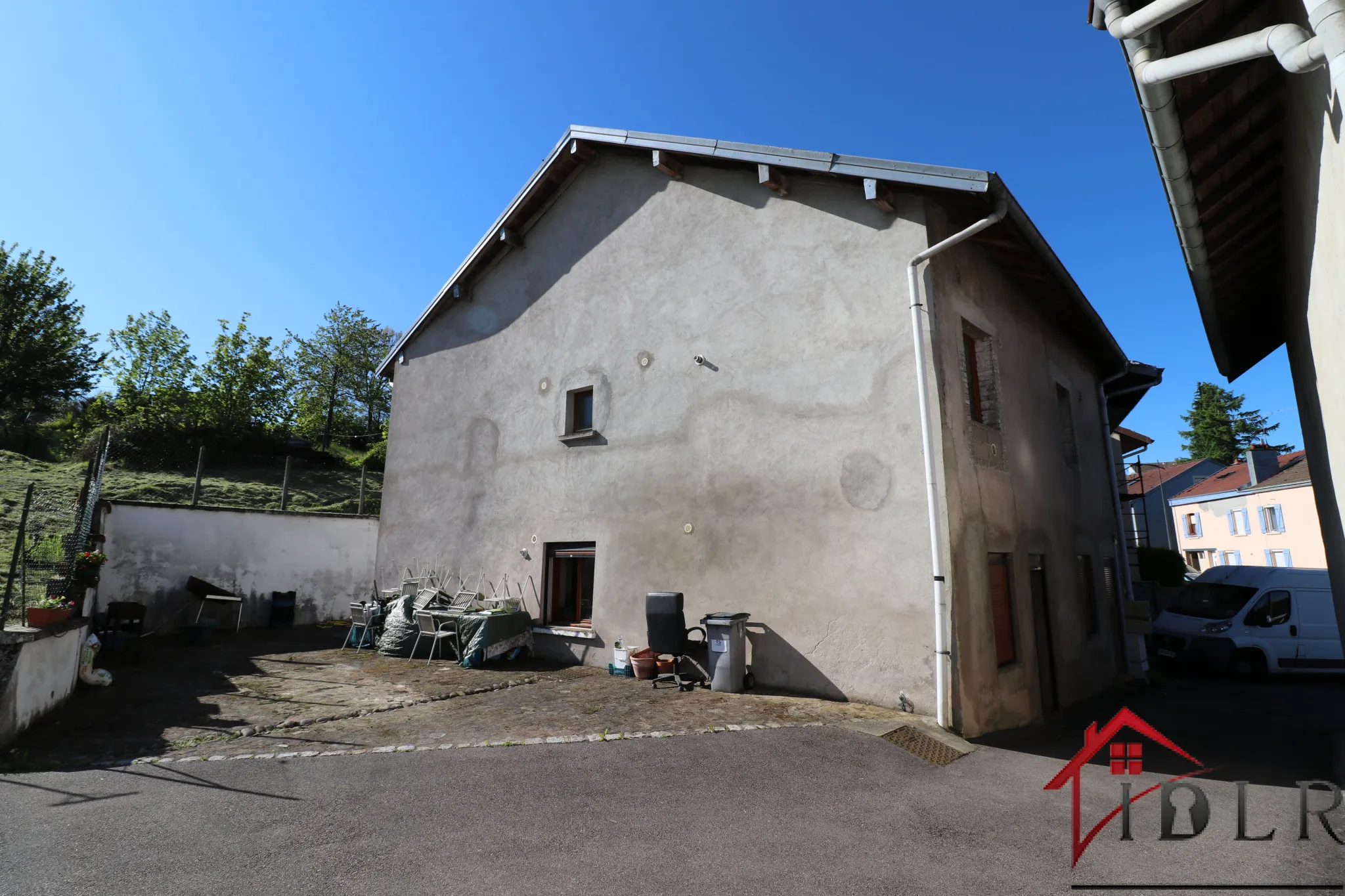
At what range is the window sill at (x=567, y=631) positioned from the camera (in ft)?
35.6

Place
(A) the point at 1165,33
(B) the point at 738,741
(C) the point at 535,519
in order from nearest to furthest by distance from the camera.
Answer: (A) the point at 1165,33 < (B) the point at 738,741 < (C) the point at 535,519

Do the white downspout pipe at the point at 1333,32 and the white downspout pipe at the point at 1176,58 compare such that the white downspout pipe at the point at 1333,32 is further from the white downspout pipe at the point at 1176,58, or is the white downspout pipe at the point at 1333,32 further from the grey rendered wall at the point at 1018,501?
the grey rendered wall at the point at 1018,501

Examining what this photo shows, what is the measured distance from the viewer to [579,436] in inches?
451

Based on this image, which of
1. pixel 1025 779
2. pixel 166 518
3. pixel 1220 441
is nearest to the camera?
pixel 1025 779

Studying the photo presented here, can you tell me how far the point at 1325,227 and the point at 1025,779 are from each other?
4.63 metres

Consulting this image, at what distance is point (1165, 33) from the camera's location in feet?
13.2

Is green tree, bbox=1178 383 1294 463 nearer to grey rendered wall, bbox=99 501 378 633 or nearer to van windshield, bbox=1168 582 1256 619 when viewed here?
van windshield, bbox=1168 582 1256 619

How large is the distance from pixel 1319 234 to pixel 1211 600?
13.1m

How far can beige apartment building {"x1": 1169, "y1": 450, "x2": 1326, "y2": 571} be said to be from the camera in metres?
26.8

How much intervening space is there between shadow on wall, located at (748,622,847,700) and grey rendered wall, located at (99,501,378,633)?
38.5 feet

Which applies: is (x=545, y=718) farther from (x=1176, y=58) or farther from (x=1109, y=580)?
(x=1109, y=580)

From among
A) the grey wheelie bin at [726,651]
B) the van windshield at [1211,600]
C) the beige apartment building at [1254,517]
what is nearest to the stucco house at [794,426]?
the grey wheelie bin at [726,651]

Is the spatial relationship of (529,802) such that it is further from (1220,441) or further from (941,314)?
(1220,441)

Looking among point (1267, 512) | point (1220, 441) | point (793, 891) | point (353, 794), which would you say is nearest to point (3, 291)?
point (353, 794)
